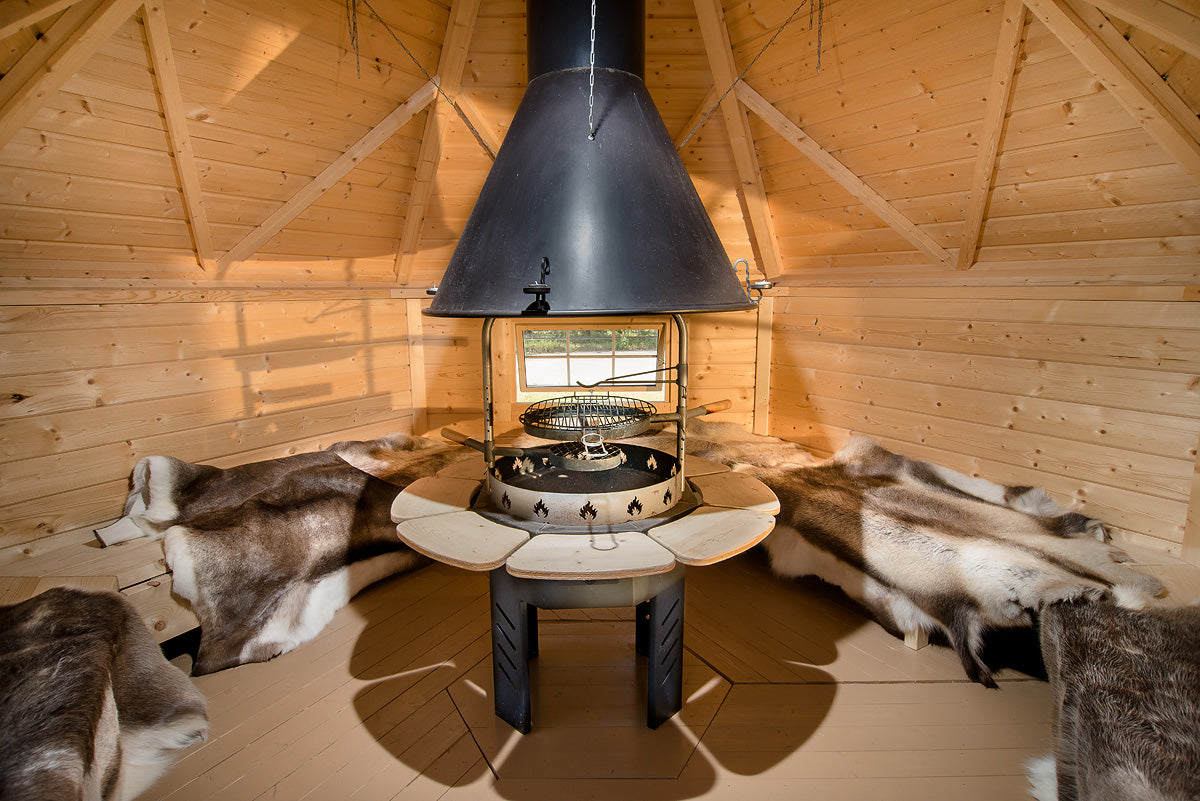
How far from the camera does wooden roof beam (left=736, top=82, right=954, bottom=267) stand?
311 centimetres

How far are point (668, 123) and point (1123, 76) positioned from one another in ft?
7.00

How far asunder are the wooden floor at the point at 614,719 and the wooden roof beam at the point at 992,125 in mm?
1793

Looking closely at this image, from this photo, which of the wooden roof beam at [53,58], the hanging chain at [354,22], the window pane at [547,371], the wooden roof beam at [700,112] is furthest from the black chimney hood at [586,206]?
the window pane at [547,371]

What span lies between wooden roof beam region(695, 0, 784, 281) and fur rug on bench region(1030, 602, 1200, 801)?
102 inches

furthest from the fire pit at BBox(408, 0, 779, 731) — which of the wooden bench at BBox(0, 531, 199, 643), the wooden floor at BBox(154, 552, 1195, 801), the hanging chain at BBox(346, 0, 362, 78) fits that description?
the hanging chain at BBox(346, 0, 362, 78)

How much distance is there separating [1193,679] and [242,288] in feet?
12.9

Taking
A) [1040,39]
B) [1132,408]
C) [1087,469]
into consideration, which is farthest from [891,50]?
[1087,469]

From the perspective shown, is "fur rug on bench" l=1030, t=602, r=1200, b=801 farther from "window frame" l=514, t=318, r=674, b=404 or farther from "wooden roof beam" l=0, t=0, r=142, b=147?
"wooden roof beam" l=0, t=0, r=142, b=147

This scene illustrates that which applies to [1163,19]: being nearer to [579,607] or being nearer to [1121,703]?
[1121,703]

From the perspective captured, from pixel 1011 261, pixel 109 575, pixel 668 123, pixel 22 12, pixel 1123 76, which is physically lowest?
pixel 109 575

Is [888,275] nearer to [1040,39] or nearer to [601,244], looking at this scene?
[1040,39]

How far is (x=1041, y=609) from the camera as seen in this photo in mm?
1928

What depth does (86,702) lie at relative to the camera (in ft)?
5.10

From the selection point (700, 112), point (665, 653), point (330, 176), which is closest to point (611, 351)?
point (700, 112)
